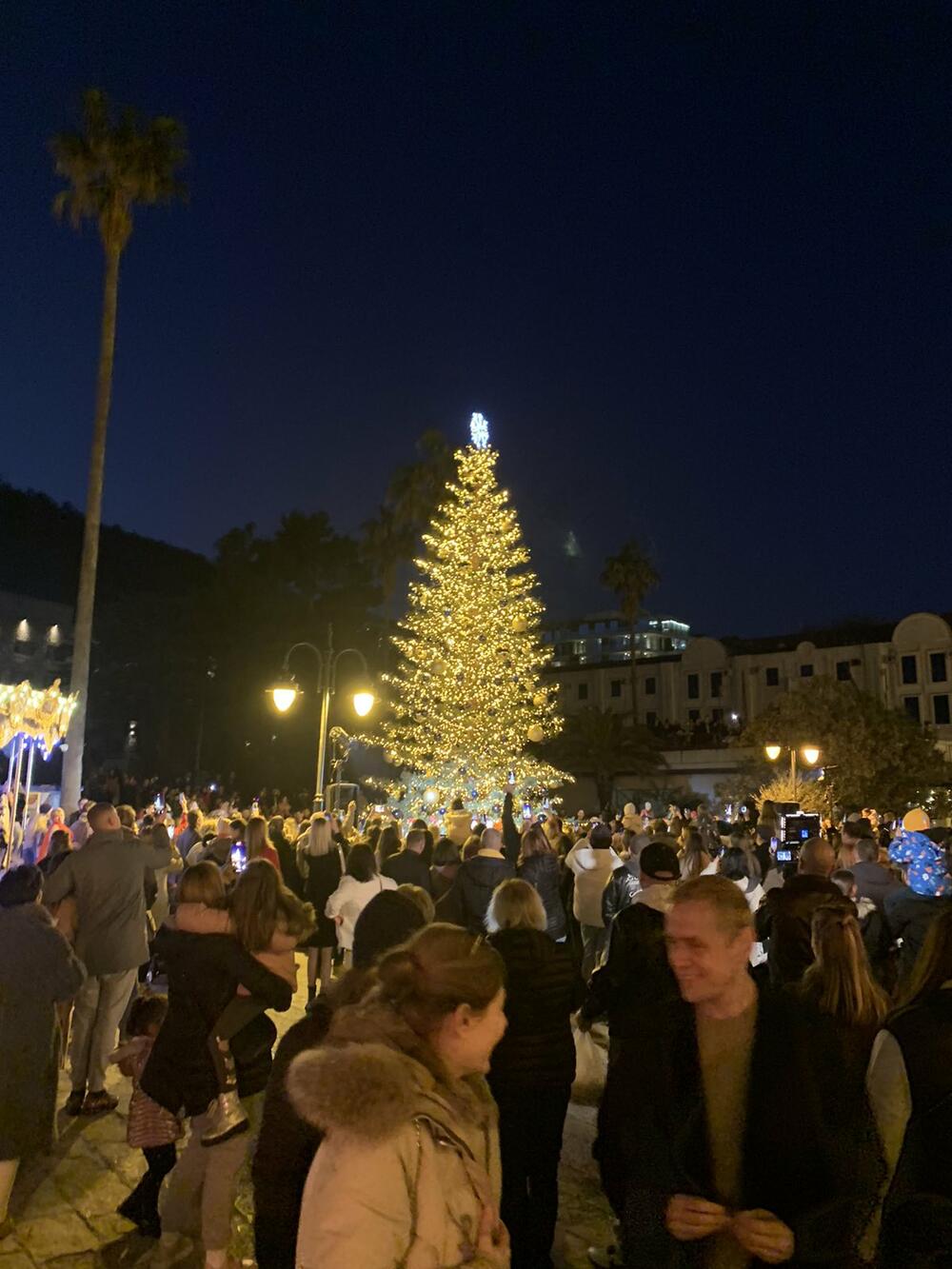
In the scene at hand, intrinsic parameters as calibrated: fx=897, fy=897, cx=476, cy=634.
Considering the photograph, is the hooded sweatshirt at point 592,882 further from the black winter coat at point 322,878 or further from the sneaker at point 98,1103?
the sneaker at point 98,1103

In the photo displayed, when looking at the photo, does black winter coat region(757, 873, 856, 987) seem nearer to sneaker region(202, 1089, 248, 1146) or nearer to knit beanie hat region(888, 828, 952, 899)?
knit beanie hat region(888, 828, 952, 899)

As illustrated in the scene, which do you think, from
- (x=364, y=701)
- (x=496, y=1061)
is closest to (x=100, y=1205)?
(x=496, y=1061)

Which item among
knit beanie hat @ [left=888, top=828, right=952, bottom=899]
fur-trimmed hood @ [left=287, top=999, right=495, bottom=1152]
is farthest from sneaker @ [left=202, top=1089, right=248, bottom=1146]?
knit beanie hat @ [left=888, top=828, right=952, bottom=899]

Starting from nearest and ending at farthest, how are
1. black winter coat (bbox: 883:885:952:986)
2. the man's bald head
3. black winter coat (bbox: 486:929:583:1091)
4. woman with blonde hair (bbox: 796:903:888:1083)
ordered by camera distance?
woman with blonde hair (bbox: 796:903:888:1083) → black winter coat (bbox: 486:929:583:1091) → black winter coat (bbox: 883:885:952:986) → the man's bald head

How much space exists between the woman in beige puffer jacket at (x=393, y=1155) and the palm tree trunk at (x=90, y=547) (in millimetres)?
18621

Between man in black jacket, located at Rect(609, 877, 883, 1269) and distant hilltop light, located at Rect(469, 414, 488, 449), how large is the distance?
22.9m

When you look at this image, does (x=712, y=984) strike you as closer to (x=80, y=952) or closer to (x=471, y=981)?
(x=471, y=981)

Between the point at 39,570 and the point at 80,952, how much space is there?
222 ft

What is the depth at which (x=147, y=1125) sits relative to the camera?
4.66m

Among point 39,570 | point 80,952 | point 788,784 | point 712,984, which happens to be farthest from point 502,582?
point 39,570

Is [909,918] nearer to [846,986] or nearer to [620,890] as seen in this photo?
[846,986]

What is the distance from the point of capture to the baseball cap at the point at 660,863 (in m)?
5.30

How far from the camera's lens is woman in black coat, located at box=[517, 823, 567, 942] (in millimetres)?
9023

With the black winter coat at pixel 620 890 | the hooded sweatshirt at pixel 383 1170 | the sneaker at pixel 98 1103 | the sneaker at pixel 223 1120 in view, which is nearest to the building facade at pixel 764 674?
the black winter coat at pixel 620 890
